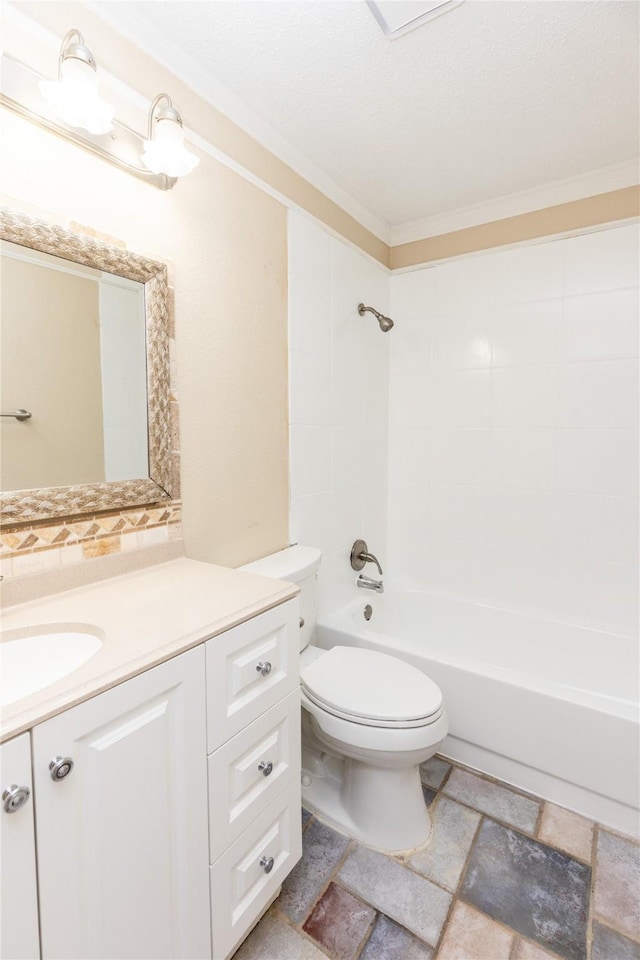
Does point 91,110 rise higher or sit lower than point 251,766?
higher

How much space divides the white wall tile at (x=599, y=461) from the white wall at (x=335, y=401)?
2.97ft

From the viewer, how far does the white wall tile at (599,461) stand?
1.91 meters

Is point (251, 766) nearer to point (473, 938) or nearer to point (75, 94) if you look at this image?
point (473, 938)

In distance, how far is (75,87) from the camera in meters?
0.94

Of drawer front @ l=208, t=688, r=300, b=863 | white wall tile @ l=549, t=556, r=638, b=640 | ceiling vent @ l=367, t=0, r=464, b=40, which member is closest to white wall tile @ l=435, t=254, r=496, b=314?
ceiling vent @ l=367, t=0, r=464, b=40

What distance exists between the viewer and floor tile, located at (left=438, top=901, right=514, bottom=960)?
3.54 ft

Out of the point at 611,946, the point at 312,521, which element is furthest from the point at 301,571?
the point at 611,946

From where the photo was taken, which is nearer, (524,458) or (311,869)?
(311,869)

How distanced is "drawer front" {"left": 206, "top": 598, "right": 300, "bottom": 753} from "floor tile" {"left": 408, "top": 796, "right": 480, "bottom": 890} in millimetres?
748

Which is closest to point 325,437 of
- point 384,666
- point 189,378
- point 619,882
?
point 189,378

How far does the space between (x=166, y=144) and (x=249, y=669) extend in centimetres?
129

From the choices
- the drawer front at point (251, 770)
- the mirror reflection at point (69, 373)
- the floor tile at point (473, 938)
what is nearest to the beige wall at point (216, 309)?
the mirror reflection at point (69, 373)

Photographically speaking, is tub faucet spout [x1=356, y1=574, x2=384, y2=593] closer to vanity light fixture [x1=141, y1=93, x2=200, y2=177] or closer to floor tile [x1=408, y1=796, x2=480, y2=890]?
floor tile [x1=408, y1=796, x2=480, y2=890]

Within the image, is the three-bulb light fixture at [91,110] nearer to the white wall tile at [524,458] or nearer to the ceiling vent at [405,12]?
the ceiling vent at [405,12]
